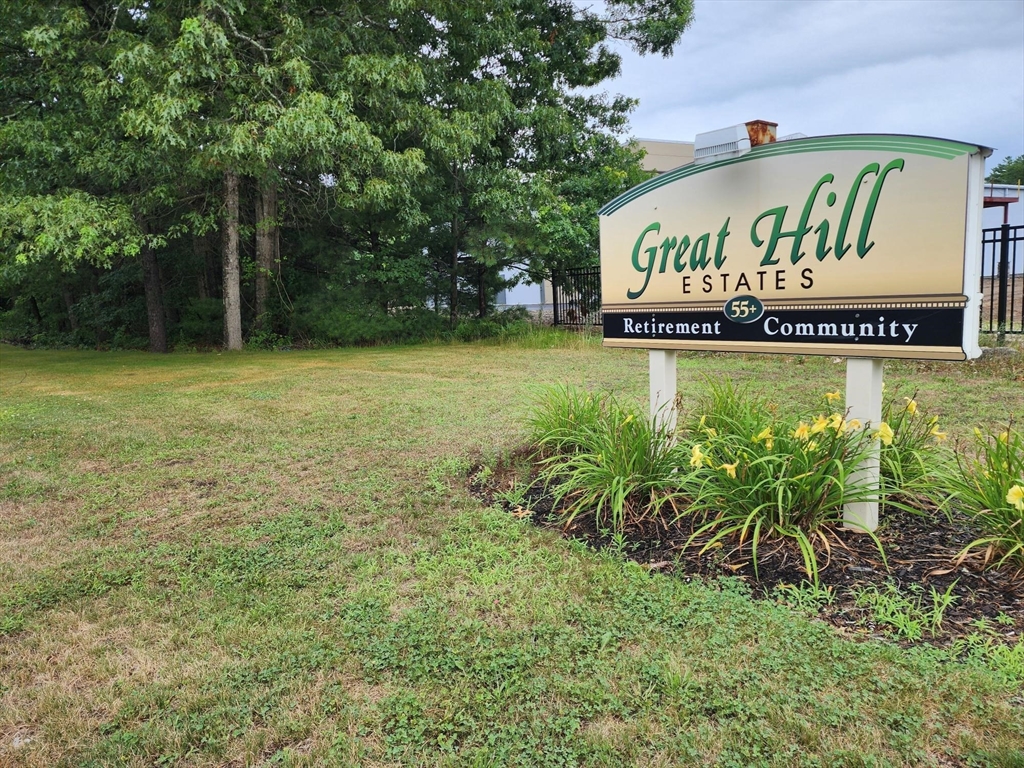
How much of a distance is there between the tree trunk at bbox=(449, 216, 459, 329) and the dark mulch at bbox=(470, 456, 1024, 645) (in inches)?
509

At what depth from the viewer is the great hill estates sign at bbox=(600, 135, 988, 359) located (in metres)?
2.66

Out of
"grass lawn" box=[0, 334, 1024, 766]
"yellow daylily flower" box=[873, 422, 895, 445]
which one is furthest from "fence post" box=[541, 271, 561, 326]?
"yellow daylily flower" box=[873, 422, 895, 445]

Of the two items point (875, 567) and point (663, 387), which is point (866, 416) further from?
point (663, 387)

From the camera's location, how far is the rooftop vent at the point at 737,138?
320 cm

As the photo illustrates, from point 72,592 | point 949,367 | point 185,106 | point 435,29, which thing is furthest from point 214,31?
point 949,367

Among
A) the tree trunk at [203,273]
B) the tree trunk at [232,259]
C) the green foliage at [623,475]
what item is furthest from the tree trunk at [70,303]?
the green foliage at [623,475]

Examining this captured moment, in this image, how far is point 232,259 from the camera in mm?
13500

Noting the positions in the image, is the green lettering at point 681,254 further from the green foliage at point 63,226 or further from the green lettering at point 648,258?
the green foliage at point 63,226

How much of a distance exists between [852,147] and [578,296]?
12748 millimetres

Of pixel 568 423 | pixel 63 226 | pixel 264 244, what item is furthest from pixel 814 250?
pixel 264 244

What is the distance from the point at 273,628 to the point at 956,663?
235 cm

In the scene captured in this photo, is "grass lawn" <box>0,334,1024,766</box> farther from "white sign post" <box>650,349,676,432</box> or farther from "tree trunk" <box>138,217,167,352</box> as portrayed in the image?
"tree trunk" <box>138,217,167,352</box>

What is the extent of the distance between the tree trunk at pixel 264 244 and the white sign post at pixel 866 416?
488 inches

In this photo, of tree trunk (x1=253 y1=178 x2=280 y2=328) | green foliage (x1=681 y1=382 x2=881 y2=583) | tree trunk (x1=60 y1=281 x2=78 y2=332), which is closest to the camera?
green foliage (x1=681 y1=382 x2=881 y2=583)
